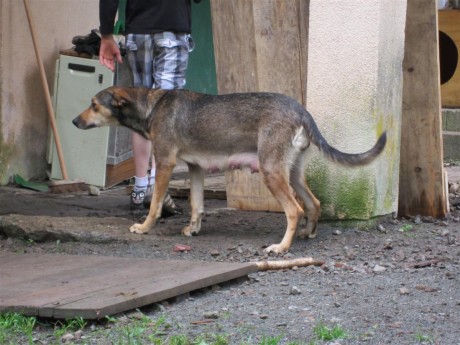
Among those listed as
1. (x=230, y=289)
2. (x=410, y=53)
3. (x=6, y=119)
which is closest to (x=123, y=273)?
(x=230, y=289)

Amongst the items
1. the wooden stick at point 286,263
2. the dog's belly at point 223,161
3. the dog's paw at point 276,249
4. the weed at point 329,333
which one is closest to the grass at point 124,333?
the weed at point 329,333

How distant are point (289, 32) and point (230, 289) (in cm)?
289

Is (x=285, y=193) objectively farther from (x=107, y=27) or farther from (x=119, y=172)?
(x=119, y=172)

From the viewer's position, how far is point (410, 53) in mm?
8461

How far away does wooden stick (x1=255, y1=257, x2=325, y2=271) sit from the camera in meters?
6.35

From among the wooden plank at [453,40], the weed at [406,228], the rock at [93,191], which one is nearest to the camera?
the weed at [406,228]

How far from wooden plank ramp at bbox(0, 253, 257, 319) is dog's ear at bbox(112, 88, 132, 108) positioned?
1494 mm

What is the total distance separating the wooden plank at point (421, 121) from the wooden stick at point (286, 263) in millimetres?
2164

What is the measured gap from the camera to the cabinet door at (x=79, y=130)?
10547mm

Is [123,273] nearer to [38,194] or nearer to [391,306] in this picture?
[391,306]

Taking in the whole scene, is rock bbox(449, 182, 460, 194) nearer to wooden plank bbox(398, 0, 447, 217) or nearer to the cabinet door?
wooden plank bbox(398, 0, 447, 217)

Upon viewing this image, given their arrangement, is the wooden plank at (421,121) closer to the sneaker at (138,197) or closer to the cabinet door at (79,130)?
the sneaker at (138,197)

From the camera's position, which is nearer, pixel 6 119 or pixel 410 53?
pixel 410 53

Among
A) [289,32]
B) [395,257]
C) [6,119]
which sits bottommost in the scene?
[395,257]
